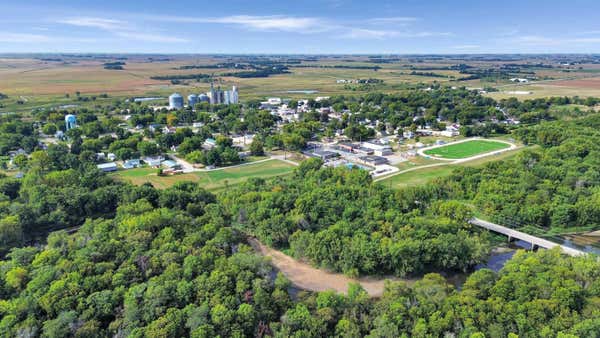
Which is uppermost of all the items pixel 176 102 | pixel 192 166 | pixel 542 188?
pixel 176 102

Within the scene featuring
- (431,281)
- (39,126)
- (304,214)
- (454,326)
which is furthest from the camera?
(39,126)

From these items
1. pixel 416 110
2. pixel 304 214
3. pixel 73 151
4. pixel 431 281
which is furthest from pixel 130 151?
pixel 416 110

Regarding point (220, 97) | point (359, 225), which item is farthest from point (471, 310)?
point (220, 97)

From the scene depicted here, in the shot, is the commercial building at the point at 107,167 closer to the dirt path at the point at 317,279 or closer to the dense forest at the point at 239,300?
the dense forest at the point at 239,300

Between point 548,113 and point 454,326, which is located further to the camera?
point 548,113

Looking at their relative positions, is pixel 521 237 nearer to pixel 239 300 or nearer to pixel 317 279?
pixel 317 279

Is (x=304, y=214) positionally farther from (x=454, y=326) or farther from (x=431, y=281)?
(x=454, y=326)

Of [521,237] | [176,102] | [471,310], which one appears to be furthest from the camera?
[176,102]
